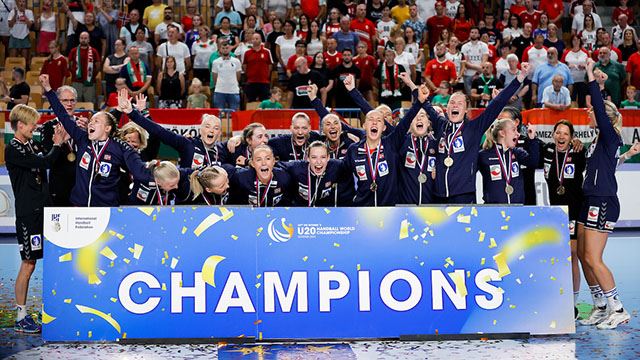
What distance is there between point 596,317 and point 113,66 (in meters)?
12.3

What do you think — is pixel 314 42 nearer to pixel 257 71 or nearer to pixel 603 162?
pixel 257 71

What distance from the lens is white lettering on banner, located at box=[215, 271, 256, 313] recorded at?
28.3ft

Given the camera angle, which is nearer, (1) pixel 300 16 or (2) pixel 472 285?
(2) pixel 472 285

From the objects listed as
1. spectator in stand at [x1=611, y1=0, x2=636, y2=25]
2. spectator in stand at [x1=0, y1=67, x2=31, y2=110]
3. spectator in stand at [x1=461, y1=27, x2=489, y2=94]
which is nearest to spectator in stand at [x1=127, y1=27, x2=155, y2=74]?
spectator in stand at [x1=0, y1=67, x2=31, y2=110]

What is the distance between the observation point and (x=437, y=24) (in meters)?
21.6

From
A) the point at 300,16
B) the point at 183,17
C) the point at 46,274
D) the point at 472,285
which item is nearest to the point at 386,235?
the point at 472,285

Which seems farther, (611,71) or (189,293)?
(611,71)

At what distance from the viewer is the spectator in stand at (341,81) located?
18.6m

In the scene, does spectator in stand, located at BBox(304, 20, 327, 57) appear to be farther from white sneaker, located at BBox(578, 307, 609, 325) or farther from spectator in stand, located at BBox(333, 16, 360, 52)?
white sneaker, located at BBox(578, 307, 609, 325)

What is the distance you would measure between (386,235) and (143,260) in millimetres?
2278

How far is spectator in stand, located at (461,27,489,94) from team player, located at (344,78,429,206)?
1047 cm

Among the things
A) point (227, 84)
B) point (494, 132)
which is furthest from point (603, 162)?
point (227, 84)

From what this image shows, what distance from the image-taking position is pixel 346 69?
61.7ft

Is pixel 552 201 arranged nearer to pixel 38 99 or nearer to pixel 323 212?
pixel 323 212
